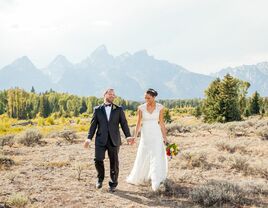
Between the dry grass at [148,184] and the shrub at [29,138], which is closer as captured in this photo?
the dry grass at [148,184]

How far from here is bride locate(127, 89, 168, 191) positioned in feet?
28.1

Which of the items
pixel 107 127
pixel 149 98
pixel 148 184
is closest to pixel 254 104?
pixel 148 184

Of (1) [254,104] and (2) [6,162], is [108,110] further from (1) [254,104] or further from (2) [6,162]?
(1) [254,104]

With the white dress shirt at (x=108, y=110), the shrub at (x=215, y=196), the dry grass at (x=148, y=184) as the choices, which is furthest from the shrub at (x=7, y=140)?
the shrub at (x=215, y=196)

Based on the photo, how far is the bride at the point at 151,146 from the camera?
855 cm

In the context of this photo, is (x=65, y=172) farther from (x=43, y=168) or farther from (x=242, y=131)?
(x=242, y=131)

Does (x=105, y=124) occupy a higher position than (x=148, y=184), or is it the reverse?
(x=105, y=124)

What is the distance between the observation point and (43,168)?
1145 cm

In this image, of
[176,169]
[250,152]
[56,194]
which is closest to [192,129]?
[250,152]

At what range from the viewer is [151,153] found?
343 inches

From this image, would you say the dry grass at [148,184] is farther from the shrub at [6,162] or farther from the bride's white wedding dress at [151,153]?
the bride's white wedding dress at [151,153]

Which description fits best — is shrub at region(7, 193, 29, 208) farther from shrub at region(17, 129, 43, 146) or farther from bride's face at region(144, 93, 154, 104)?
shrub at region(17, 129, 43, 146)

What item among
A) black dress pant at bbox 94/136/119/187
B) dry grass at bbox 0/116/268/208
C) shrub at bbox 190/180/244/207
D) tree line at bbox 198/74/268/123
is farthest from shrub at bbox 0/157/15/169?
tree line at bbox 198/74/268/123

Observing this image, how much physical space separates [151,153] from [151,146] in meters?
0.17
